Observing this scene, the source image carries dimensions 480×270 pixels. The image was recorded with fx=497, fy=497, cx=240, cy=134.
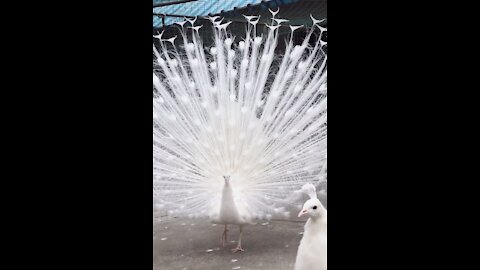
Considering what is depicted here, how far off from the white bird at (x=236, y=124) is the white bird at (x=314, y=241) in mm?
507

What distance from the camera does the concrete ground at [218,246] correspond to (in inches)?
77.2

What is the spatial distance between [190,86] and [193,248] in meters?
0.69

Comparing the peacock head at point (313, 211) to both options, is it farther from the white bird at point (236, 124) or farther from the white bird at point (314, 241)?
the white bird at point (236, 124)

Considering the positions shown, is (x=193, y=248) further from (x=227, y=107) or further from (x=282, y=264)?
(x=227, y=107)

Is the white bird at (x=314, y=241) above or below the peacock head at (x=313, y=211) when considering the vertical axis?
below

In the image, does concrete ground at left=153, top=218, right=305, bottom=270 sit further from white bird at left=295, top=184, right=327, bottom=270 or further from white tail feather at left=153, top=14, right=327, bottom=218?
white bird at left=295, top=184, right=327, bottom=270

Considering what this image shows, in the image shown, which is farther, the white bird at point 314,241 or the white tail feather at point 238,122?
the white tail feather at point 238,122

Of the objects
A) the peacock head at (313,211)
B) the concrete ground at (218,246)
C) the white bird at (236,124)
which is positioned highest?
the white bird at (236,124)

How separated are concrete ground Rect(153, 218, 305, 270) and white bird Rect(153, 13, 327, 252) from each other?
0.10 m

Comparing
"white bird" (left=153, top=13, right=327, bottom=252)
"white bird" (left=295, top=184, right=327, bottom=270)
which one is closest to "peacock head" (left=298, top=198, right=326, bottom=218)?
"white bird" (left=295, top=184, right=327, bottom=270)

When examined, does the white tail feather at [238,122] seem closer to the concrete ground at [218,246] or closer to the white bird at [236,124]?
the white bird at [236,124]

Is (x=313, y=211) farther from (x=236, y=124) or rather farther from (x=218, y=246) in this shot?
(x=218, y=246)

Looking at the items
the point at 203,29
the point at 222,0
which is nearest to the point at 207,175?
the point at 203,29

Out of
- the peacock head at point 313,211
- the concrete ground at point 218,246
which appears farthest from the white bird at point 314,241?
the concrete ground at point 218,246
